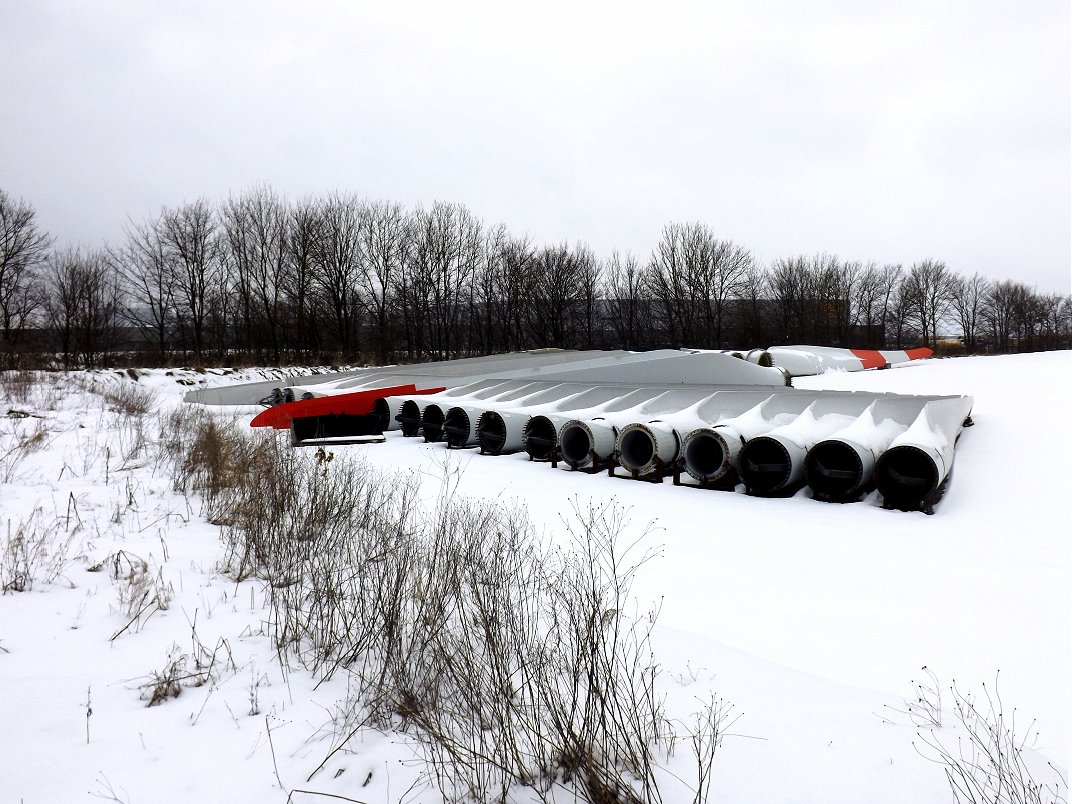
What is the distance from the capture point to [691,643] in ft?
11.2

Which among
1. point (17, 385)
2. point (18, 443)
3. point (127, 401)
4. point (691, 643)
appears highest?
point (17, 385)

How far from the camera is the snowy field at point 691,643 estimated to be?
2320 mm

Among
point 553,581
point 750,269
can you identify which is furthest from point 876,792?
point 750,269

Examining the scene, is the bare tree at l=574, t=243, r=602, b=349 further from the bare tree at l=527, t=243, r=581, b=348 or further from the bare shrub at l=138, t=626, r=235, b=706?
the bare shrub at l=138, t=626, r=235, b=706

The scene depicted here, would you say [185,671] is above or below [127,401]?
below

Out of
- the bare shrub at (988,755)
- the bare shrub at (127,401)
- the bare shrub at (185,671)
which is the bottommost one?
the bare shrub at (988,755)

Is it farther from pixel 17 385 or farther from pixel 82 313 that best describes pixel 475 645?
pixel 82 313

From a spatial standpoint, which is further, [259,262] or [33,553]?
[259,262]

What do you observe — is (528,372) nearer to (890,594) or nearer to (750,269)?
(890,594)

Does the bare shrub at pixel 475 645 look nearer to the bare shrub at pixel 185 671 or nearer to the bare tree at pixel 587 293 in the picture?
the bare shrub at pixel 185 671

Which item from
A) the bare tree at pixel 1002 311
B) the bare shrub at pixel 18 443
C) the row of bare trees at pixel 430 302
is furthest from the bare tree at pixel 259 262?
the bare tree at pixel 1002 311

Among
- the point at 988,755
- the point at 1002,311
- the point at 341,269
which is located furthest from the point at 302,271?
the point at 1002,311

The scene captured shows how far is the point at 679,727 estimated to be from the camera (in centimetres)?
265

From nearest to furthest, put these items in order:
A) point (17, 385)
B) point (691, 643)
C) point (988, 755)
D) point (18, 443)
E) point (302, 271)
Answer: point (988, 755)
point (691, 643)
point (18, 443)
point (17, 385)
point (302, 271)
